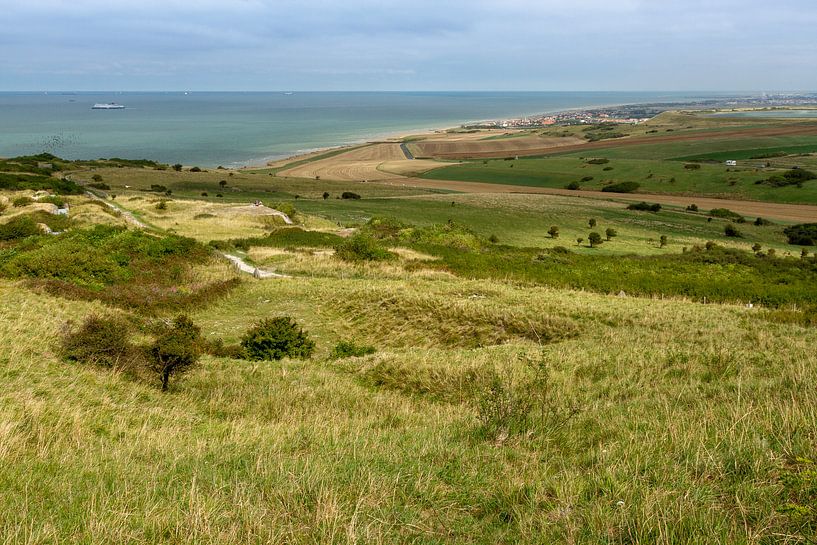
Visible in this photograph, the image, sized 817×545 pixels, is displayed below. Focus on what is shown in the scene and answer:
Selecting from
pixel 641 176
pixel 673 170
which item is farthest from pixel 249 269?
pixel 673 170

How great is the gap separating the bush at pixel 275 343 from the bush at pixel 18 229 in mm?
24014

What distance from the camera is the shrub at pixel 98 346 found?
39.3 ft

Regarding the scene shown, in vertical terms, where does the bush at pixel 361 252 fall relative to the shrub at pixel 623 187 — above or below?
below

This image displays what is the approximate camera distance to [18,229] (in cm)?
3184

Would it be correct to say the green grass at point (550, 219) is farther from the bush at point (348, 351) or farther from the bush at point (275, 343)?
the bush at point (275, 343)

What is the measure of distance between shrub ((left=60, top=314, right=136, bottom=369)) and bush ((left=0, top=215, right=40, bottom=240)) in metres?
23.8

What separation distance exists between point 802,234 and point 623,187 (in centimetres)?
3647

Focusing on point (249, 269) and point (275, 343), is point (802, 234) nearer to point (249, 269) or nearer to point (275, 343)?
point (249, 269)

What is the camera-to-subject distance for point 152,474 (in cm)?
569

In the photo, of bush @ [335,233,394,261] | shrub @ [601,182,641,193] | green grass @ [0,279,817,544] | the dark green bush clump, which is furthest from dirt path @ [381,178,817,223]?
green grass @ [0,279,817,544]

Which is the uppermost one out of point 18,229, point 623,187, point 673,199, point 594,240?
point 623,187

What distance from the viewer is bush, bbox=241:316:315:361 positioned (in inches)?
629

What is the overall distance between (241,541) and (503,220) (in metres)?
55.8

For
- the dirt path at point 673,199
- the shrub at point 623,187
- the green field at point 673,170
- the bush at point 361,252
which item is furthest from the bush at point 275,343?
the shrub at point 623,187
